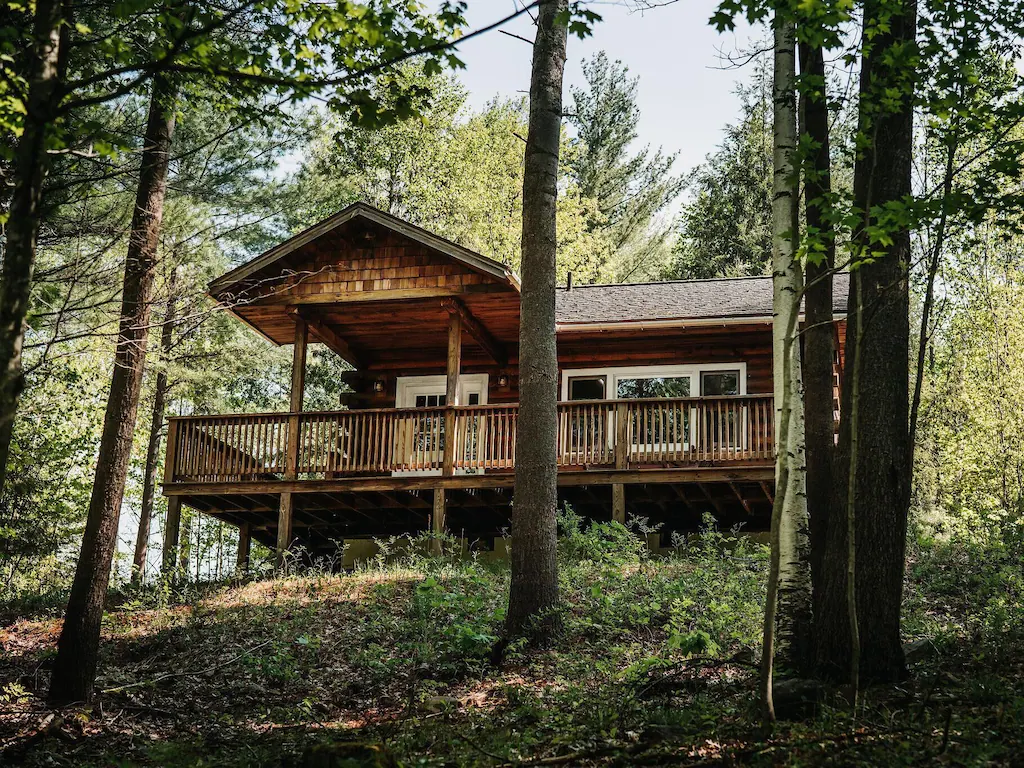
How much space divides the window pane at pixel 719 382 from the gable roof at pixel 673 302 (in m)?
1.33

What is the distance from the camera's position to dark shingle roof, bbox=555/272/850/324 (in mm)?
17062

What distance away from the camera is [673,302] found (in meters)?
18.4

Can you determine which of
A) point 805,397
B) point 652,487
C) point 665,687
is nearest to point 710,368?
point 652,487

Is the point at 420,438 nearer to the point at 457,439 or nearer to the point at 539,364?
the point at 457,439

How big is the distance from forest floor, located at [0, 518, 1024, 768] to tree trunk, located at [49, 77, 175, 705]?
0.39 m

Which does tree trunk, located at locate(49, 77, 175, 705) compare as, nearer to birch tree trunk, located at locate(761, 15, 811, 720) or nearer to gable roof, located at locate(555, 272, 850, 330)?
birch tree trunk, located at locate(761, 15, 811, 720)

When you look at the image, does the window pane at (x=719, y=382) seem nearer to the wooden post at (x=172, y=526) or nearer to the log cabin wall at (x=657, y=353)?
the log cabin wall at (x=657, y=353)

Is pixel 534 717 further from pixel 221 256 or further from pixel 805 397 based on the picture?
pixel 221 256

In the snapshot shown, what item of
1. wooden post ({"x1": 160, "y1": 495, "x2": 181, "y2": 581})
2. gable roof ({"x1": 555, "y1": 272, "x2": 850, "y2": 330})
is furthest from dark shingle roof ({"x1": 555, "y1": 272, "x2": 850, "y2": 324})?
wooden post ({"x1": 160, "y1": 495, "x2": 181, "y2": 581})

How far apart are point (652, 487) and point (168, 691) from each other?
8.75m

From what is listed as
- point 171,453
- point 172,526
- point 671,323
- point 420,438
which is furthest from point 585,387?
point 172,526

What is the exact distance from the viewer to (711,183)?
34.5m

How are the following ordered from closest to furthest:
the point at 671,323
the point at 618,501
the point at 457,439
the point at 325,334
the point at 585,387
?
the point at 618,501
the point at 457,439
the point at 671,323
the point at 325,334
the point at 585,387

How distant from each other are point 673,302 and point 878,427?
11393 mm
